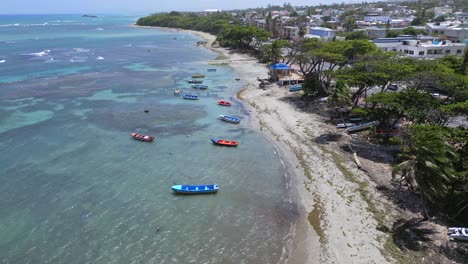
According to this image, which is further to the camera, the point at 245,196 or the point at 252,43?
the point at 252,43

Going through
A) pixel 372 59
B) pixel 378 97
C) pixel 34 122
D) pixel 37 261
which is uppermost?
pixel 372 59

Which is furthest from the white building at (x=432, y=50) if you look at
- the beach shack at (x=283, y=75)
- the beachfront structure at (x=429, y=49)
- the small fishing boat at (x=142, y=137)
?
the small fishing boat at (x=142, y=137)

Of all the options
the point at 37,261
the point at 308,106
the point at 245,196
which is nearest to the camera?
the point at 37,261

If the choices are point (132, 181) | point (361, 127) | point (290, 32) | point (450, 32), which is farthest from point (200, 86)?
point (450, 32)

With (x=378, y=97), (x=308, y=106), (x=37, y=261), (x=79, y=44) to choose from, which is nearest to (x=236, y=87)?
(x=308, y=106)

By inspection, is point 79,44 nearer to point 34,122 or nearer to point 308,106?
point 34,122

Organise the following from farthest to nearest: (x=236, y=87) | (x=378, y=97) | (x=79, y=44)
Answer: (x=79, y=44)
(x=236, y=87)
(x=378, y=97)

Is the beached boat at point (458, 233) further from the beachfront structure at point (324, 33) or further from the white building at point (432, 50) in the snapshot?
the beachfront structure at point (324, 33)
